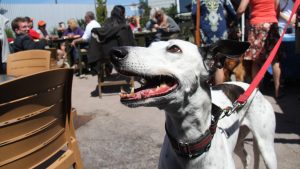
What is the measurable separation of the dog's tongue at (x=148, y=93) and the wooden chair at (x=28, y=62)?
2482mm

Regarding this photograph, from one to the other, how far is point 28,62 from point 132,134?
1615mm

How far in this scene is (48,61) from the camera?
13.4 feet

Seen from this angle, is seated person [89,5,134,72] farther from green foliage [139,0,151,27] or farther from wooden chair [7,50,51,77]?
green foliage [139,0,151,27]

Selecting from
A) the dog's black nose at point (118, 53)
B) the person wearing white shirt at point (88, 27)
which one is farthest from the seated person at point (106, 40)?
the dog's black nose at point (118, 53)

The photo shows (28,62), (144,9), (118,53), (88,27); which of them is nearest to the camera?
(118,53)

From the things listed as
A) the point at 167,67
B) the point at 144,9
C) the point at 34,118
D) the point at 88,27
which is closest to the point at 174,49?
the point at 167,67

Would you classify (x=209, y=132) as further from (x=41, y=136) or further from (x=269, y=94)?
(x=269, y=94)

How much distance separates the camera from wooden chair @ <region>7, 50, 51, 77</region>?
4156mm

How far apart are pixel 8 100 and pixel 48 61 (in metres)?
2.30

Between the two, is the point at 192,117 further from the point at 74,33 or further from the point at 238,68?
the point at 74,33

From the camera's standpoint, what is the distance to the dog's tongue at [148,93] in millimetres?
1780

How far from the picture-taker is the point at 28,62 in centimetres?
440

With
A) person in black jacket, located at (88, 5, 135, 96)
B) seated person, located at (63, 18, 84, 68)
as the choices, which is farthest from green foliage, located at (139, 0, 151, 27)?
person in black jacket, located at (88, 5, 135, 96)

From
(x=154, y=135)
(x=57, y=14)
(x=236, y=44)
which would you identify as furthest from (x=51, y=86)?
(x=57, y=14)
